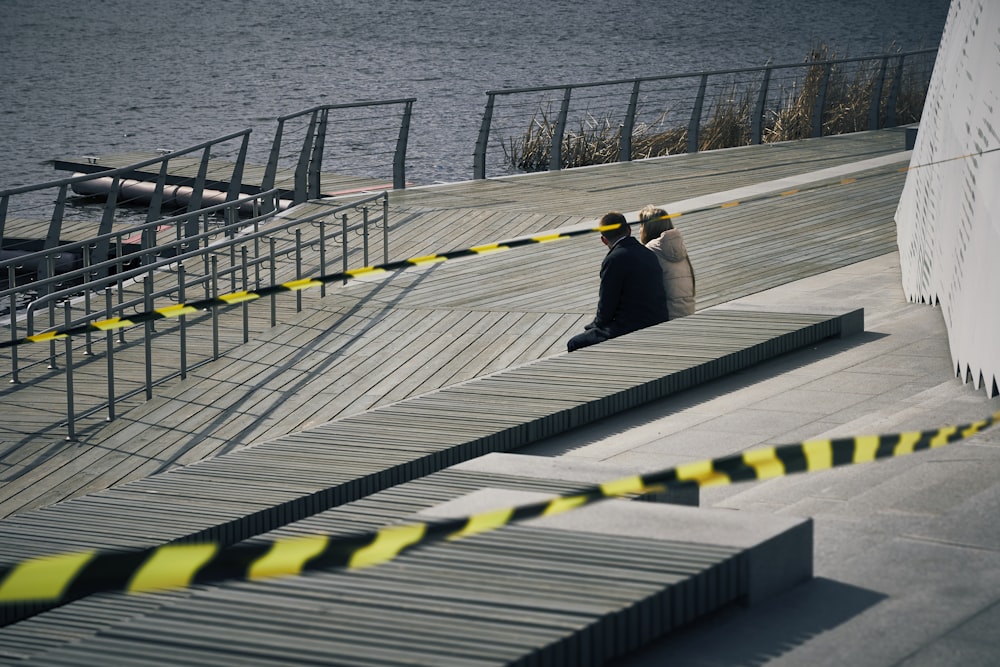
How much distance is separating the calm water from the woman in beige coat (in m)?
13.8

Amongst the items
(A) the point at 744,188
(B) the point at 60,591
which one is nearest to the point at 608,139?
(A) the point at 744,188

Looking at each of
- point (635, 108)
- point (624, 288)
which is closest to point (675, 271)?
point (624, 288)

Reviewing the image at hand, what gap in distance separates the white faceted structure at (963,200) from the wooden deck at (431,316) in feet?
4.16

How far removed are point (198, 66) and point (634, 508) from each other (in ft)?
201

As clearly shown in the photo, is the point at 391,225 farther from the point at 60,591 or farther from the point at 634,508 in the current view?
the point at 60,591

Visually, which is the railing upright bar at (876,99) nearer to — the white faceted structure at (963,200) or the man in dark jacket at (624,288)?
the white faceted structure at (963,200)

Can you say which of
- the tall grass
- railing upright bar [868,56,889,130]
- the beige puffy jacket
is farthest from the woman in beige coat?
railing upright bar [868,56,889,130]

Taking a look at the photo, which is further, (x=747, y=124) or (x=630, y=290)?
(x=747, y=124)

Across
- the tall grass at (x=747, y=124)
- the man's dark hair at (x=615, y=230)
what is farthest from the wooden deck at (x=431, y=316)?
the tall grass at (x=747, y=124)

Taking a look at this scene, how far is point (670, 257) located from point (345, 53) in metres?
63.7

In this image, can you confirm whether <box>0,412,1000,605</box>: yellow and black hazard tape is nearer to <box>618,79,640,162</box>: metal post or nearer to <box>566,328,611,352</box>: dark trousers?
<box>566,328,611,352</box>: dark trousers

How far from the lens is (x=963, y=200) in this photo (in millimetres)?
7363

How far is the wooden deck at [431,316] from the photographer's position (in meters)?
7.29

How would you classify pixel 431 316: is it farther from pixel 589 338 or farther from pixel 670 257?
pixel 670 257
